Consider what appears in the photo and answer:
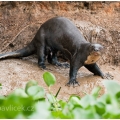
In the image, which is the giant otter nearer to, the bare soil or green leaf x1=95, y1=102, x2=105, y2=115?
the bare soil

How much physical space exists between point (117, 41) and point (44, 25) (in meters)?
1.42

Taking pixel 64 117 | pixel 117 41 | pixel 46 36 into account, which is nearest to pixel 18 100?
pixel 64 117

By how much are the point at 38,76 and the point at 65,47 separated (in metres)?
0.73

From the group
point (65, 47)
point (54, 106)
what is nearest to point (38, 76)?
point (65, 47)

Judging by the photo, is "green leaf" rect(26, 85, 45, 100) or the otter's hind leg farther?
the otter's hind leg

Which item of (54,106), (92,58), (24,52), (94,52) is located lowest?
(24,52)

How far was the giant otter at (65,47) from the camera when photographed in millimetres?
5828

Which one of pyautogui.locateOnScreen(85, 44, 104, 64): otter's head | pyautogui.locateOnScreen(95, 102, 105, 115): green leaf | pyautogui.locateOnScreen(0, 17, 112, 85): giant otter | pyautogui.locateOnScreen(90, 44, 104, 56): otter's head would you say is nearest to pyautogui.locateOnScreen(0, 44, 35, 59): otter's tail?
pyautogui.locateOnScreen(0, 17, 112, 85): giant otter

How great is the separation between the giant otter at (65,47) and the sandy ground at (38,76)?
0.14 meters

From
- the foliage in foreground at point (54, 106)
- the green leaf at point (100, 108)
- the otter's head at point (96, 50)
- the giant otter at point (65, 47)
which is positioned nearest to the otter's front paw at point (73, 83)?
the giant otter at point (65, 47)

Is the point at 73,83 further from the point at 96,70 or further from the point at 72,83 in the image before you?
the point at 96,70

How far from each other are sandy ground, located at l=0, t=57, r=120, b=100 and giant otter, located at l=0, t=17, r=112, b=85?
0.14m

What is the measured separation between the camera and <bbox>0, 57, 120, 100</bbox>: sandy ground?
556 cm

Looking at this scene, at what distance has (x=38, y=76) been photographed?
591cm
